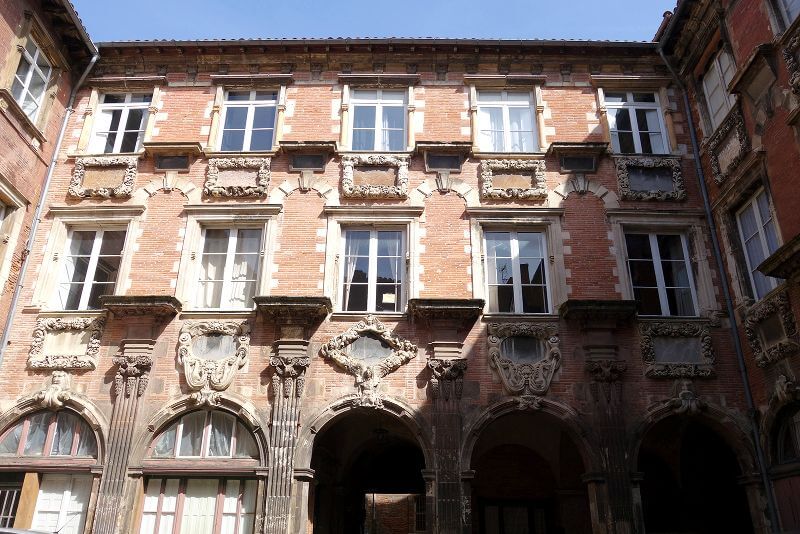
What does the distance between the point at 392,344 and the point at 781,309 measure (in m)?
5.95

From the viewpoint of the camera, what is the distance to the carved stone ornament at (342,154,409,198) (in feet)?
39.5

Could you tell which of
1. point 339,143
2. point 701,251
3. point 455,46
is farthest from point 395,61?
point 701,251

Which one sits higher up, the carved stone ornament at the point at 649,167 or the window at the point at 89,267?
the carved stone ornament at the point at 649,167

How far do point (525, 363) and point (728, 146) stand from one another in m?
5.27

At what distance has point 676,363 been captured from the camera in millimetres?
10648

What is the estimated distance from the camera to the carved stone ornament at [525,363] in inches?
412

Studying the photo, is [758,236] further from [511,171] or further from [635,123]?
[511,171]

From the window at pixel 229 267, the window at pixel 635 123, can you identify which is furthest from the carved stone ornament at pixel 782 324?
the window at pixel 229 267

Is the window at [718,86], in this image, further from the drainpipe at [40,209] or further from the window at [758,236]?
the drainpipe at [40,209]

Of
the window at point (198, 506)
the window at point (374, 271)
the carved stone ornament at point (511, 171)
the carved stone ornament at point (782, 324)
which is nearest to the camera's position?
the carved stone ornament at point (782, 324)

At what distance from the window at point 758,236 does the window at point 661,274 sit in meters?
1.00

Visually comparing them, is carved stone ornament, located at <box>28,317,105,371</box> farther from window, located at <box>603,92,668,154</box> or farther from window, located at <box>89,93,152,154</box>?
window, located at <box>603,92,668,154</box>

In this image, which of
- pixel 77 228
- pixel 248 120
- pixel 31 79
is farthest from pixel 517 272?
pixel 31 79

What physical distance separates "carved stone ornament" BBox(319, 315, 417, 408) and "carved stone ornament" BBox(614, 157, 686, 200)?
5090 millimetres
